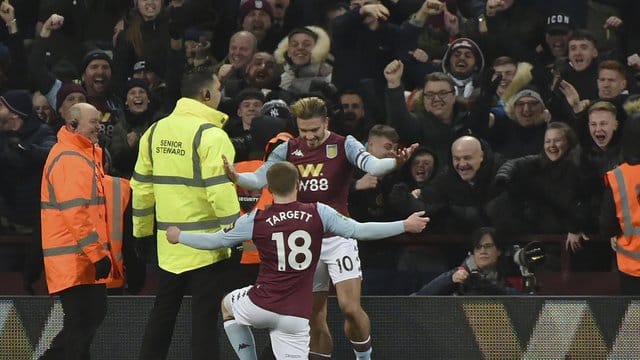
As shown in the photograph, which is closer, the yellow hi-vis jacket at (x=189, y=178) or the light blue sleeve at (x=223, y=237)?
the light blue sleeve at (x=223, y=237)

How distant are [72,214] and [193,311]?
1056mm

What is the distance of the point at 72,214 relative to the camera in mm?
9016

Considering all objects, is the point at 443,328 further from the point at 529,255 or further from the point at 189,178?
the point at 189,178

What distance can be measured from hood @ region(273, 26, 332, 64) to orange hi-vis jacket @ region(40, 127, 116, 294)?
393 cm

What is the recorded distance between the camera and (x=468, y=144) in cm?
1112

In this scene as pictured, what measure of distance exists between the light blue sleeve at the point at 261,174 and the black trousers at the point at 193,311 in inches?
22.7

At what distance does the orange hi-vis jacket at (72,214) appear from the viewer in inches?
355

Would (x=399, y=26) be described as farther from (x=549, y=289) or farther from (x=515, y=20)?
(x=549, y=289)

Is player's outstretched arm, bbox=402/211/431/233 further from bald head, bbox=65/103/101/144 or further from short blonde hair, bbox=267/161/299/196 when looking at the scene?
bald head, bbox=65/103/101/144

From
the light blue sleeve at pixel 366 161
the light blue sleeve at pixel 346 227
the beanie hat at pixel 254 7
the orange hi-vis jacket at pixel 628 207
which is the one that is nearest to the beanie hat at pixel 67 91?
the beanie hat at pixel 254 7

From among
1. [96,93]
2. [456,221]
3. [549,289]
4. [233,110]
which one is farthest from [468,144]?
[96,93]

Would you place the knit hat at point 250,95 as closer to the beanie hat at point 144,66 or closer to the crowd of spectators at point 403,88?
the crowd of spectators at point 403,88

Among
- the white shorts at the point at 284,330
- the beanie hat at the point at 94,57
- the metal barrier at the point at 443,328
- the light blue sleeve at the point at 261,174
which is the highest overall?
the beanie hat at the point at 94,57

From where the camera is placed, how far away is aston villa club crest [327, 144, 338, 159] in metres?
9.62
